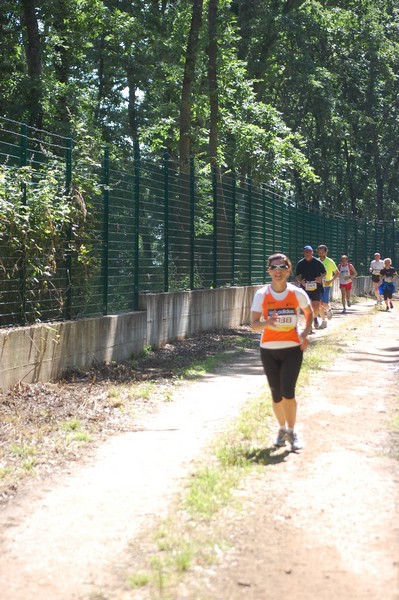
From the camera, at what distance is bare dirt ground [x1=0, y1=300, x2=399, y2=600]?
5297 mm

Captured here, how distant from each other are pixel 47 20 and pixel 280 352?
635 inches

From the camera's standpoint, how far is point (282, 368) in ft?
28.7

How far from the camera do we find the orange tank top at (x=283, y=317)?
8.70 m

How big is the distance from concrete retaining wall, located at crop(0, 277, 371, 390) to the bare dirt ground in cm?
112

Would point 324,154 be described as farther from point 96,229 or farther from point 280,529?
point 280,529

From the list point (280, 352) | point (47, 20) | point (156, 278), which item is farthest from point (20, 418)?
point (47, 20)

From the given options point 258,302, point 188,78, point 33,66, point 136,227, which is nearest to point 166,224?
point 136,227

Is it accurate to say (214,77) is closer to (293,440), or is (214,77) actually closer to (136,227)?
(136,227)

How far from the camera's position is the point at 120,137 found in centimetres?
3575

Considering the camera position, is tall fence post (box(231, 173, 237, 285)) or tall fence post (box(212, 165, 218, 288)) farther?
tall fence post (box(231, 173, 237, 285))

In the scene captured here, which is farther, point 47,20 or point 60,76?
point 60,76

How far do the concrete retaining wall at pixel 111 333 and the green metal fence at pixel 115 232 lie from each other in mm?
253

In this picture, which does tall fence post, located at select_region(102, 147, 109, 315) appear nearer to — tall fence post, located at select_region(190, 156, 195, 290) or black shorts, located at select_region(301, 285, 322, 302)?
tall fence post, located at select_region(190, 156, 195, 290)

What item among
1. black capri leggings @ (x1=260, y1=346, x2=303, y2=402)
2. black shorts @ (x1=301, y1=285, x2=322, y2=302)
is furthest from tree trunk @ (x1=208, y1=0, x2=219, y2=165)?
black capri leggings @ (x1=260, y1=346, x2=303, y2=402)
